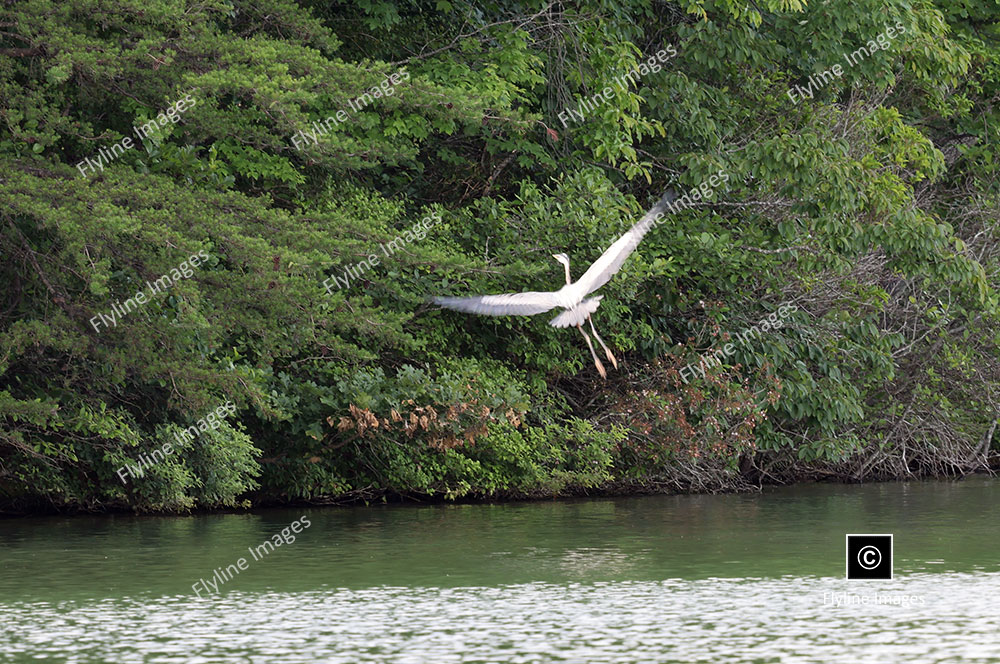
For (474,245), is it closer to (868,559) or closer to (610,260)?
(610,260)

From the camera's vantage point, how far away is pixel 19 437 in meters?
15.8

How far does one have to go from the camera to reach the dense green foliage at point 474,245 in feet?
53.8

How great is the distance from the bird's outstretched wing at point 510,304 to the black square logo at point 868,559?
13.4 feet

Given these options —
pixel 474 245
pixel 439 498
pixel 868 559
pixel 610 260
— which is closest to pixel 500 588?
pixel 868 559

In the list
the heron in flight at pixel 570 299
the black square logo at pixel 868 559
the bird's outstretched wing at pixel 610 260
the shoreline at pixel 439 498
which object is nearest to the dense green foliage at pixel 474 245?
the shoreline at pixel 439 498

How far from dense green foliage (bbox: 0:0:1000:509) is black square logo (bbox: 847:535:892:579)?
19.5 feet

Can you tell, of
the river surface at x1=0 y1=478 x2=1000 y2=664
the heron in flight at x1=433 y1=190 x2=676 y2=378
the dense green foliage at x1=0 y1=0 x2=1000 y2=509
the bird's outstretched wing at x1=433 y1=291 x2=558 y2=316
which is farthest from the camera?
the dense green foliage at x1=0 y1=0 x2=1000 y2=509

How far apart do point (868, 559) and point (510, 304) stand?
16.4 feet

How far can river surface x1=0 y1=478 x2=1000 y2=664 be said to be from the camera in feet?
30.5

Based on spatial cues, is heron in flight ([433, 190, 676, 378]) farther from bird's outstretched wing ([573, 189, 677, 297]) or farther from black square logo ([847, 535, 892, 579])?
black square logo ([847, 535, 892, 579])

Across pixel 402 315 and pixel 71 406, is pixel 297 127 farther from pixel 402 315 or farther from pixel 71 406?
pixel 71 406

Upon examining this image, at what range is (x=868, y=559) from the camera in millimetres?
12852

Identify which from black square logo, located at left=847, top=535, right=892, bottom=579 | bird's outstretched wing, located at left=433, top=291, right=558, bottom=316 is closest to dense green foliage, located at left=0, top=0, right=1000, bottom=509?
bird's outstretched wing, located at left=433, top=291, right=558, bottom=316

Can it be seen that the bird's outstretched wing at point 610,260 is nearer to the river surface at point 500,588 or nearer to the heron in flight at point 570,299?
the heron in flight at point 570,299
